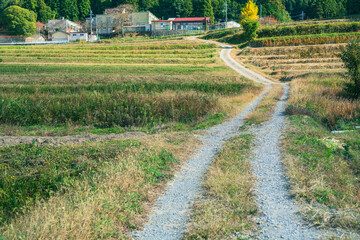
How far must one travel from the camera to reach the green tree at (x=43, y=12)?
10438 cm

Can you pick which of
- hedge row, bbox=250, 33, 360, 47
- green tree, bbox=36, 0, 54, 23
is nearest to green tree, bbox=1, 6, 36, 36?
green tree, bbox=36, 0, 54, 23

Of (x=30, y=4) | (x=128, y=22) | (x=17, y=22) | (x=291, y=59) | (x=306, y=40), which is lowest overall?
(x=291, y=59)

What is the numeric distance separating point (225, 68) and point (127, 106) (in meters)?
27.9

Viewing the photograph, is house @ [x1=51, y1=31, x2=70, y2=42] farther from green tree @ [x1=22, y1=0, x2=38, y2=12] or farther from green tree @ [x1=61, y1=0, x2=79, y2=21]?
green tree @ [x1=22, y1=0, x2=38, y2=12]

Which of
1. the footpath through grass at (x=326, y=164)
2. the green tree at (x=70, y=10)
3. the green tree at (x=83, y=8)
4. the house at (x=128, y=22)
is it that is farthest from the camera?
the green tree at (x=83, y=8)

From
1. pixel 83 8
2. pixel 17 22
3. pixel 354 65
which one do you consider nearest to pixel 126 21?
pixel 83 8

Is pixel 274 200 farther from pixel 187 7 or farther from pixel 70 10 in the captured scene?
pixel 70 10

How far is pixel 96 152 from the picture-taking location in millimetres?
9055

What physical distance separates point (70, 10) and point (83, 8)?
14.6ft

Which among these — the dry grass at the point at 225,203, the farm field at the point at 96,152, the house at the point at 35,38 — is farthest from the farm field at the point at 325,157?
the house at the point at 35,38

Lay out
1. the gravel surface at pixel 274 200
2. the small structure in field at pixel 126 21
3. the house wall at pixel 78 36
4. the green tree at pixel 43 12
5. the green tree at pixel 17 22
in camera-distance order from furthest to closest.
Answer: the green tree at pixel 43 12 → the small structure in field at pixel 126 21 → the house wall at pixel 78 36 → the green tree at pixel 17 22 → the gravel surface at pixel 274 200

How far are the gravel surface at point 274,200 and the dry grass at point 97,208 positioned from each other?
2.35m

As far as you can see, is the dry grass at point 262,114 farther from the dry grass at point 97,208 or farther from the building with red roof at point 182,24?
the building with red roof at point 182,24

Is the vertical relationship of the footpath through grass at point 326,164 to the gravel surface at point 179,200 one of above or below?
above
